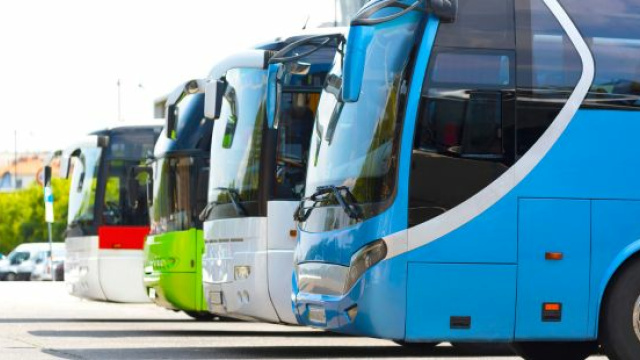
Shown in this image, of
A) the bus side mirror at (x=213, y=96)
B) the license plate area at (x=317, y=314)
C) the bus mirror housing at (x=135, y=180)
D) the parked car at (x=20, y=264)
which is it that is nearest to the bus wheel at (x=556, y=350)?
the license plate area at (x=317, y=314)

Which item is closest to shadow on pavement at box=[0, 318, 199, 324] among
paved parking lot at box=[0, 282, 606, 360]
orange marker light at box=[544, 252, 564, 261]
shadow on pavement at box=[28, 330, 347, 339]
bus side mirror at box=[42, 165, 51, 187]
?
paved parking lot at box=[0, 282, 606, 360]

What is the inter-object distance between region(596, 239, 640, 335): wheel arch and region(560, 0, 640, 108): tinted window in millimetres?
1147

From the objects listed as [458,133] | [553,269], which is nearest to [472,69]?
[458,133]

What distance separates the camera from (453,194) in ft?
38.7

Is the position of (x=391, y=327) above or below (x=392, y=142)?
below

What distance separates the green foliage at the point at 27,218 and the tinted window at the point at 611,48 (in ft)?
300

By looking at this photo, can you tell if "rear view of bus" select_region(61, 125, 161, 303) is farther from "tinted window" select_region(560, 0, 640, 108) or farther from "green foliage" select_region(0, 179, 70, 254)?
"green foliage" select_region(0, 179, 70, 254)

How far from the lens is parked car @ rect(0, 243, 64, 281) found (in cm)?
6844

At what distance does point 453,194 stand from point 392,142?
605mm

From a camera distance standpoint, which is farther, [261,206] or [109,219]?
[109,219]

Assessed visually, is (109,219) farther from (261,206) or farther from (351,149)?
(351,149)

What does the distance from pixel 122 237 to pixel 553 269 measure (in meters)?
12.9

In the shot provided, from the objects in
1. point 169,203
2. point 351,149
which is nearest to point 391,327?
point 351,149

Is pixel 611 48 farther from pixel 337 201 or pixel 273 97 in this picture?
pixel 273 97
